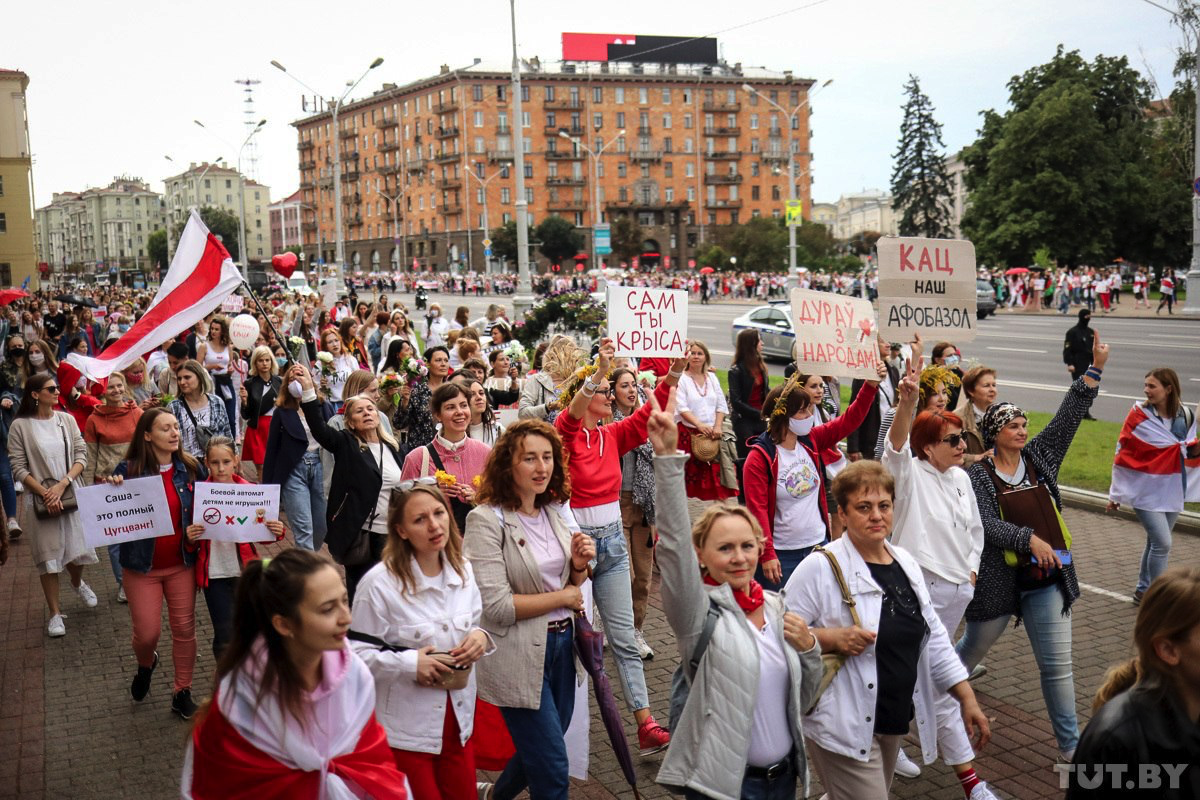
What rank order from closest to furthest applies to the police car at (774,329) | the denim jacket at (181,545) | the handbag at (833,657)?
the handbag at (833,657) → the denim jacket at (181,545) → the police car at (774,329)

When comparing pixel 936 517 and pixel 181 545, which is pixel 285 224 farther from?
pixel 936 517

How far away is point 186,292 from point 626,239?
104 metres

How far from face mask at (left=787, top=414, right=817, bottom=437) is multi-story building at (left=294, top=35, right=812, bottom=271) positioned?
103 metres

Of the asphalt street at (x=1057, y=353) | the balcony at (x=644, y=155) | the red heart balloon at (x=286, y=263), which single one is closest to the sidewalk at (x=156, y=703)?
the asphalt street at (x=1057, y=353)

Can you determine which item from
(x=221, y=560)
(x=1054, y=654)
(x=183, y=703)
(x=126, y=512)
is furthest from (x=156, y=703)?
(x=1054, y=654)

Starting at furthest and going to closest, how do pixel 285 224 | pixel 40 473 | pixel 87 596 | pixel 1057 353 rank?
1. pixel 285 224
2. pixel 1057 353
3. pixel 87 596
4. pixel 40 473

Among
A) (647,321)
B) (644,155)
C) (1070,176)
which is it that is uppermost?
(644,155)

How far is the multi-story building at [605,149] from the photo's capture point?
11394cm

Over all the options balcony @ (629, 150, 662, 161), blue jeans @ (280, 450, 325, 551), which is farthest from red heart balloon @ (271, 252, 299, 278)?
balcony @ (629, 150, 662, 161)

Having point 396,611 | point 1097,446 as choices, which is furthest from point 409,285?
point 396,611

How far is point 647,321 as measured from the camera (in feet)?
24.4

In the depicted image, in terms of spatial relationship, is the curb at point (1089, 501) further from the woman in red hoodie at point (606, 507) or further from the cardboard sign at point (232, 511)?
the cardboard sign at point (232, 511)

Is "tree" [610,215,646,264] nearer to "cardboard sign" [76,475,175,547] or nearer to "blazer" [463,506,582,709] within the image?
"cardboard sign" [76,475,175,547]

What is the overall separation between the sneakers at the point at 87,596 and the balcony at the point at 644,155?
111 metres
